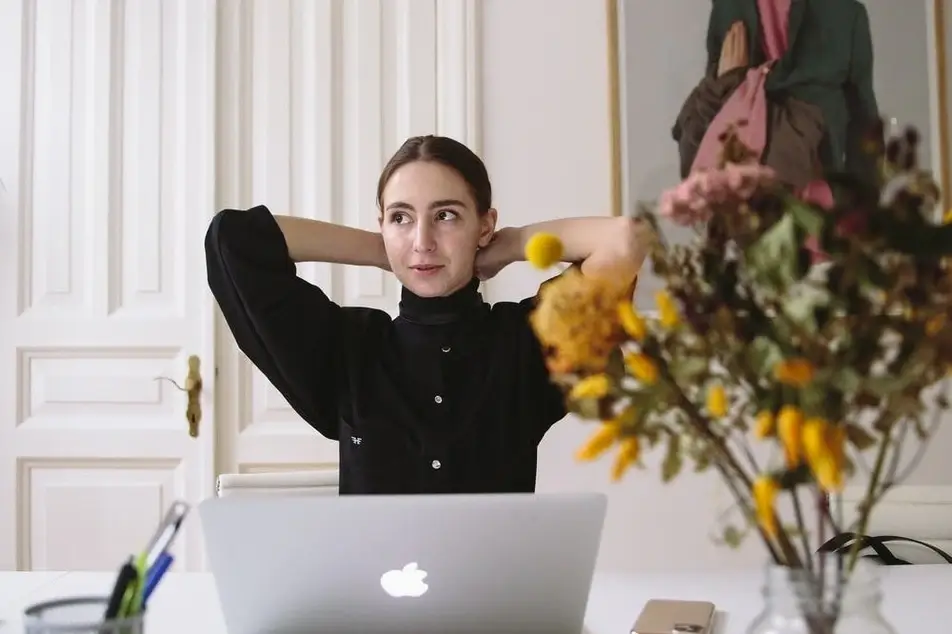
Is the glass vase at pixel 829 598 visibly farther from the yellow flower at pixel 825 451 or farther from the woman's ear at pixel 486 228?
the woman's ear at pixel 486 228

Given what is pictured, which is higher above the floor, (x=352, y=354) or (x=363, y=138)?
(x=363, y=138)

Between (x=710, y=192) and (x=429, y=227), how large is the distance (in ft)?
2.70

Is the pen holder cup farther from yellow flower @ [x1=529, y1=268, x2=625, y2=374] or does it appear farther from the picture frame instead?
the picture frame

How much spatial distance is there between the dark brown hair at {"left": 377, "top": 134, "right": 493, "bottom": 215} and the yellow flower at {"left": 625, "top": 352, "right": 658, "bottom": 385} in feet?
2.84

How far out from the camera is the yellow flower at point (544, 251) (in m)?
0.54

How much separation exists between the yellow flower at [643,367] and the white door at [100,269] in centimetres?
201

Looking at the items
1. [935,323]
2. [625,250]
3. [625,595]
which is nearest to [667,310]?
[935,323]

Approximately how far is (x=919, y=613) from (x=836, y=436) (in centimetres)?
66

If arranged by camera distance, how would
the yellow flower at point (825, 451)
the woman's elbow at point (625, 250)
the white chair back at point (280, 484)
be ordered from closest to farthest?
the yellow flower at point (825, 451) → the woman's elbow at point (625, 250) → the white chair back at point (280, 484)

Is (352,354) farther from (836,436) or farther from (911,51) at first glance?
(911,51)

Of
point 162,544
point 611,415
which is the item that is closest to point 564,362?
point 611,415

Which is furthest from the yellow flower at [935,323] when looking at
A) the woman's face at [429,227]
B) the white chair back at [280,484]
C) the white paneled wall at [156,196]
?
the white paneled wall at [156,196]

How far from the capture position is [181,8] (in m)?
2.45

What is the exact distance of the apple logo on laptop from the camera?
2.54ft
